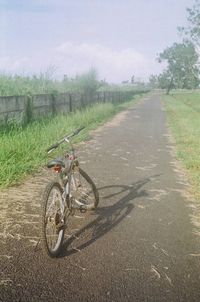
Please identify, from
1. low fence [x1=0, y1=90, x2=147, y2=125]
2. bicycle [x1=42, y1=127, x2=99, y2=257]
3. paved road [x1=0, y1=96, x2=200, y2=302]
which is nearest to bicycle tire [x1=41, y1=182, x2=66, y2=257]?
bicycle [x1=42, y1=127, x2=99, y2=257]

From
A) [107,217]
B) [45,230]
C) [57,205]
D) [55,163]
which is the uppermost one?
A: [55,163]

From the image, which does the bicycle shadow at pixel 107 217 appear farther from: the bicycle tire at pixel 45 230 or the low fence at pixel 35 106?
the low fence at pixel 35 106

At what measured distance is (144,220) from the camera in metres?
4.95

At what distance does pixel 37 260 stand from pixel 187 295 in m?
1.52

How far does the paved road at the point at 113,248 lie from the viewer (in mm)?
3229

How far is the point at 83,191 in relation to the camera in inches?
232

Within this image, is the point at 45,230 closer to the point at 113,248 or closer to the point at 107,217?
the point at 113,248

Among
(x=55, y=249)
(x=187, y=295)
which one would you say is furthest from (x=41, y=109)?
(x=187, y=295)

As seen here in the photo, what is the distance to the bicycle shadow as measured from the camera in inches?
163

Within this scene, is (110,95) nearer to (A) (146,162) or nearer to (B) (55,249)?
(A) (146,162)

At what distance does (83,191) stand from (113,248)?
1.94m

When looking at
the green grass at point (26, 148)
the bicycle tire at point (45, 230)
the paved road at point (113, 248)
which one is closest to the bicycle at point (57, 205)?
the bicycle tire at point (45, 230)

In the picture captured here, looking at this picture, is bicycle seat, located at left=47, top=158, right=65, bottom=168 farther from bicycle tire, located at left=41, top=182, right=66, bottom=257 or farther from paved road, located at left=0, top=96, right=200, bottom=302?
paved road, located at left=0, top=96, right=200, bottom=302

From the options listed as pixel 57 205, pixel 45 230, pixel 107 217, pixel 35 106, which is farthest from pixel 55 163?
pixel 35 106
